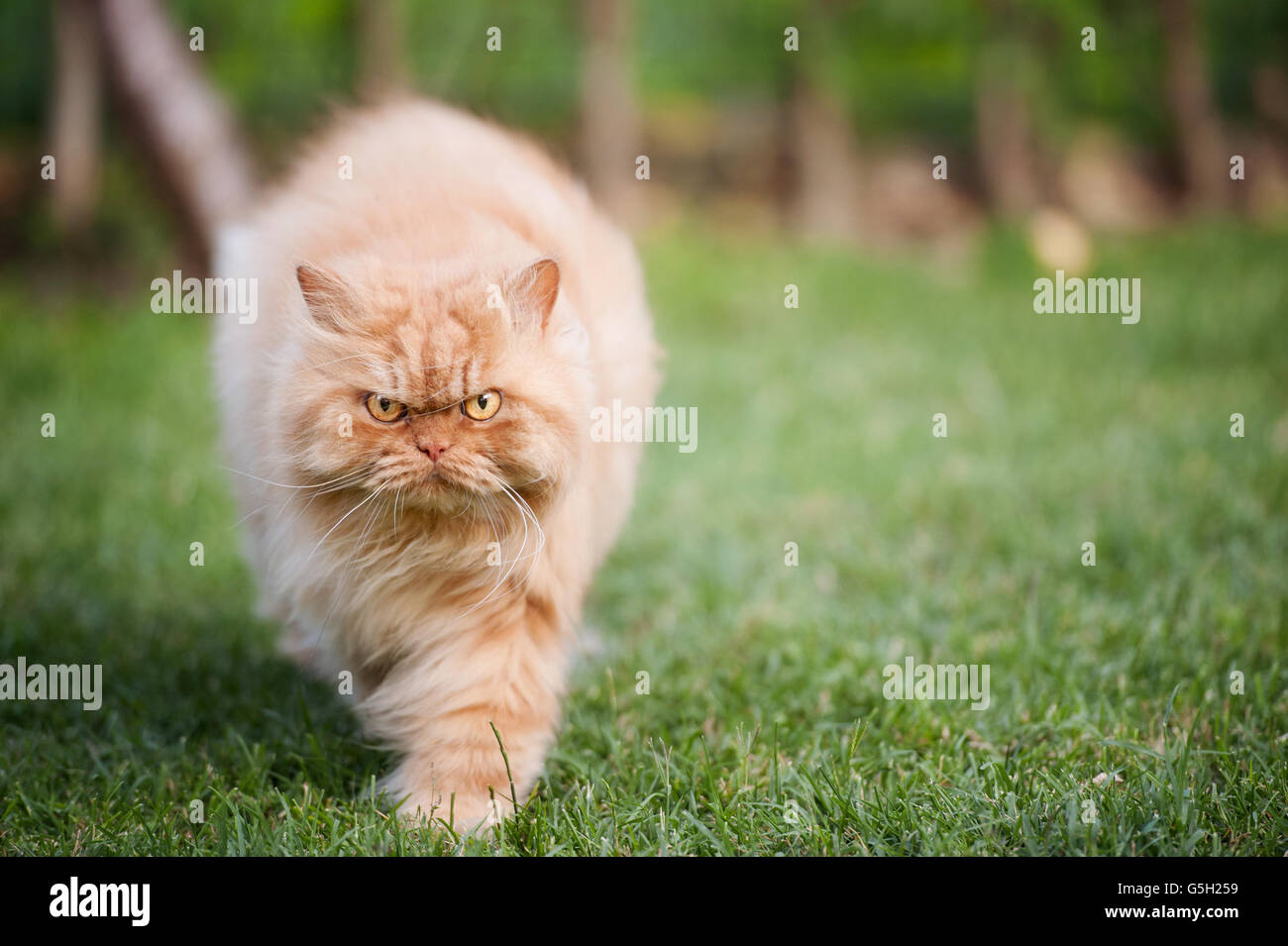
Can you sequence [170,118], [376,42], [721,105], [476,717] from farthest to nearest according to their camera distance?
A: [721,105]
[376,42]
[170,118]
[476,717]

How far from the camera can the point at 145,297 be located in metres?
6.88

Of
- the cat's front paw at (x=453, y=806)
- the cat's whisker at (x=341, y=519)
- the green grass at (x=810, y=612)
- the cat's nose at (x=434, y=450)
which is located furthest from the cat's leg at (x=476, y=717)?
the cat's nose at (x=434, y=450)

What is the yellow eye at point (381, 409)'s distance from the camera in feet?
6.22

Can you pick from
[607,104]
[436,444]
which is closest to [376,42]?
[607,104]

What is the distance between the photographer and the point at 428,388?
1881mm

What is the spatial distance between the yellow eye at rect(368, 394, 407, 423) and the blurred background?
4.91 metres

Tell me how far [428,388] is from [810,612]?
175cm

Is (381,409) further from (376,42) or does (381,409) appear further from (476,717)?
(376,42)

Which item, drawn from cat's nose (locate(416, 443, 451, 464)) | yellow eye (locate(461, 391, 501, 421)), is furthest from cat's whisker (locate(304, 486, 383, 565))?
yellow eye (locate(461, 391, 501, 421))

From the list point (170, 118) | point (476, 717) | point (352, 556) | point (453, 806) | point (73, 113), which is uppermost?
point (73, 113)
